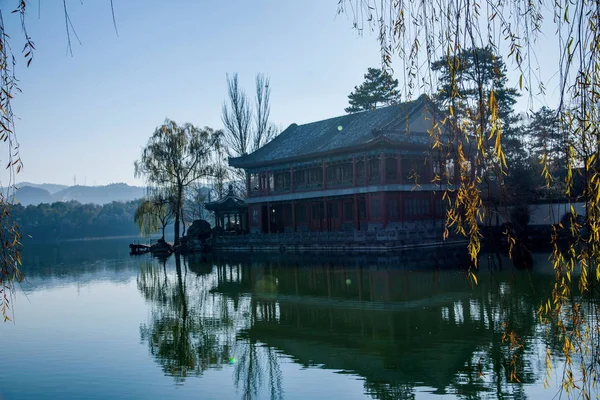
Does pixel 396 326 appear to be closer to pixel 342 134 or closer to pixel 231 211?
pixel 342 134

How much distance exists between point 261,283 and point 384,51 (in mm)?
16746

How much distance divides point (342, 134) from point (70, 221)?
7520 cm

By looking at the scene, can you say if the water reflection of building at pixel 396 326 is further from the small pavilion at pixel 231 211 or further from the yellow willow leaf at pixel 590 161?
the small pavilion at pixel 231 211

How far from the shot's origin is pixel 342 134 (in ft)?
127

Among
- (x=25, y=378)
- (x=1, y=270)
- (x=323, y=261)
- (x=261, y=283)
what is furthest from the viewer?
(x=323, y=261)

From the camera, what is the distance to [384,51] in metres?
3.70

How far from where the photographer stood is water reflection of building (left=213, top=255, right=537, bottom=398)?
324 inches

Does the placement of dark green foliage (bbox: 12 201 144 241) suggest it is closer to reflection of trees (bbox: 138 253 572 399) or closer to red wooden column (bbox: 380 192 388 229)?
red wooden column (bbox: 380 192 388 229)

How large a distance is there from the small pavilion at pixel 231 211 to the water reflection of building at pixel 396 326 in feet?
82.7

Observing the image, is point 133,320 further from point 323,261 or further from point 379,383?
point 323,261

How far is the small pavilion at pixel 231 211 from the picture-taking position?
148 ft

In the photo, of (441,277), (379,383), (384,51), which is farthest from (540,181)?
(384,51)

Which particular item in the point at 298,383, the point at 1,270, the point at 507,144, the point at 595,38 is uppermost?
the point at 507,144

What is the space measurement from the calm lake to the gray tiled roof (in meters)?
15.3
